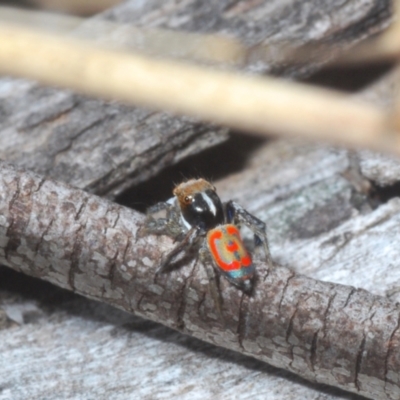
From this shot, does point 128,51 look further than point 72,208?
Yes

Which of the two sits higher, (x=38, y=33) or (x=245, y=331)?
(x=38, y=33)

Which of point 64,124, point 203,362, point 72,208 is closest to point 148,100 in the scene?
point 64,124

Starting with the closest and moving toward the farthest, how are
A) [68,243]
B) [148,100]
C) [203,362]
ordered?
[68,243]
[203,362]
[148,100]

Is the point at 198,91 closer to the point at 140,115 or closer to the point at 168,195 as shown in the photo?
the point at 140,115

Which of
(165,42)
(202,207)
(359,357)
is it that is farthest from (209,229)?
(165,42)

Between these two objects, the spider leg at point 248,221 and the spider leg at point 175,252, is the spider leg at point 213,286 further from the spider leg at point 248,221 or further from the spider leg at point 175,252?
the spider leg at point 248,221

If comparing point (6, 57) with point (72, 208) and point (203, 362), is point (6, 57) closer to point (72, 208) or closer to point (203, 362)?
point (72, 208)

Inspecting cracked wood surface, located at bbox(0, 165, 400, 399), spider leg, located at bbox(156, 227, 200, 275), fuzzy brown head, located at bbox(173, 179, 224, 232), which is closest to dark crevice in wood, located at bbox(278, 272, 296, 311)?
cracked wood surface, located at bbox(0, 165, 400, 399)
